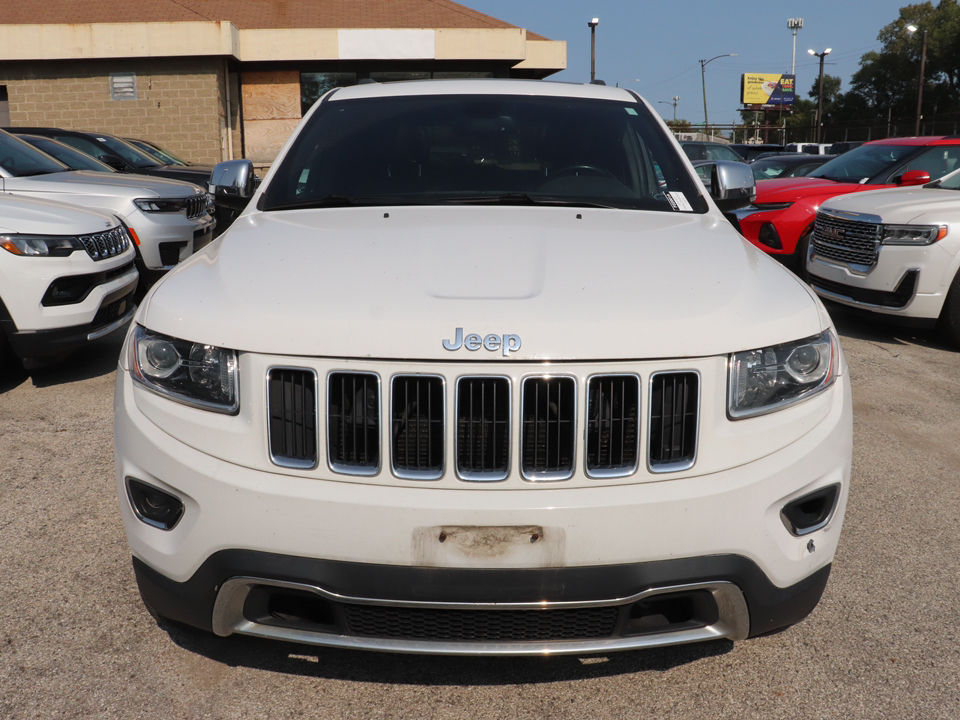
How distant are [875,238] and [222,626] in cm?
603

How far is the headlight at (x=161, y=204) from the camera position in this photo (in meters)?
7.52

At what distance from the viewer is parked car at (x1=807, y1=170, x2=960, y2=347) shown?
21.2 feet

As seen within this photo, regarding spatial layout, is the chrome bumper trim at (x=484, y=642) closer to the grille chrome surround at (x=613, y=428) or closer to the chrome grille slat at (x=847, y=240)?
the grille chrome surround at (x=613, y=428)

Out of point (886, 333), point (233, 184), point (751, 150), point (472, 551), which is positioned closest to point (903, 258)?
point (886, 333)

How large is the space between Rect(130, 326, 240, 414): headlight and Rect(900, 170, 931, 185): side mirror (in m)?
7.90

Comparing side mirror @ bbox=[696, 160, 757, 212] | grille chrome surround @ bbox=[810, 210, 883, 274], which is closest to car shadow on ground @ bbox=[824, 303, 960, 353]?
grille chrome surround @ bbox=[810, 210, 883, 274]

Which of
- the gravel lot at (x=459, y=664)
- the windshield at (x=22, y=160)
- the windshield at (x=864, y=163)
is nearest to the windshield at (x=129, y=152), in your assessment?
the windshield at (x=22, y=160)

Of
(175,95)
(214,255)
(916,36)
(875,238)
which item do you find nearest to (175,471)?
(214,255)

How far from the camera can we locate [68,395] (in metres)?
5.26

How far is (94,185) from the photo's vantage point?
7605 mm

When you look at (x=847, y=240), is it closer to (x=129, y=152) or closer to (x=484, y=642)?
(x=484, y=642)

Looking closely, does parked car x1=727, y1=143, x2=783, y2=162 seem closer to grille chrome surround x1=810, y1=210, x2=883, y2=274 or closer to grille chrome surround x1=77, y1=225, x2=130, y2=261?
grille chrome surround x1=810, y1=210, x2=883, y2=274

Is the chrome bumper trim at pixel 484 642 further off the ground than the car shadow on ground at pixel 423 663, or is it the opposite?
the chrome bumper trim at pixel 484 642

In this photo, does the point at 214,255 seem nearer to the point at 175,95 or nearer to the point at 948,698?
the point at 948,698
